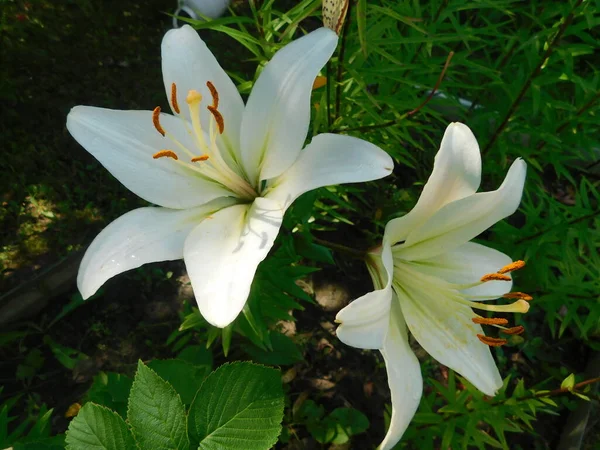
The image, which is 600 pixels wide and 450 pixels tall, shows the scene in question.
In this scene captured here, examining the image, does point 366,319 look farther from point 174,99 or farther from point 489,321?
point 174,99

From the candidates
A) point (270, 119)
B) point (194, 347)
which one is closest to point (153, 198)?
point (270, 119)

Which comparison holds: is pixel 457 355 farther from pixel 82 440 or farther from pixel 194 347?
pixel 194 347

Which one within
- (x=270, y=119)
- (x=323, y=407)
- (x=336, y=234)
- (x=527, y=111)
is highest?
(x=270, y=119)

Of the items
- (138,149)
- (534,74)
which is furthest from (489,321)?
(534,74)

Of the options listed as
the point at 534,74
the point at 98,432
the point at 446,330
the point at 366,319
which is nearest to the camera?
the point at 366,319

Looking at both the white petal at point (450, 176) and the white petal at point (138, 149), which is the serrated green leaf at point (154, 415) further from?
the white petal at point (450, 176)

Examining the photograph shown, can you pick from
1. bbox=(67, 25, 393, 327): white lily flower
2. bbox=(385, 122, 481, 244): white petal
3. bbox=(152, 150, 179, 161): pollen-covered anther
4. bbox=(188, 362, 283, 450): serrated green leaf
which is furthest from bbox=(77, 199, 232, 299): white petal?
bbox=(385, 122, 481, 244): white petal

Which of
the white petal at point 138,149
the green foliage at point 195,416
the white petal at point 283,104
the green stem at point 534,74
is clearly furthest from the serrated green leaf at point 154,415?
the green stem at point 534,74
